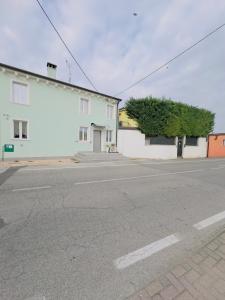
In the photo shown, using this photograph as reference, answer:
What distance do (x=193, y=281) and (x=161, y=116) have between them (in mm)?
17940

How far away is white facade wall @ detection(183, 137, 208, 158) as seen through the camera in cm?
2183

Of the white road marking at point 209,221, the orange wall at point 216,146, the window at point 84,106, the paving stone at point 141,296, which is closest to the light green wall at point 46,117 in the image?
the window at point 84,106

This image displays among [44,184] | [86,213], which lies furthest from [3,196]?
[86,213]

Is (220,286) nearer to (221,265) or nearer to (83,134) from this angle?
(221,265)

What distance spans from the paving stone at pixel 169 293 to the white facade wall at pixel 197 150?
21.4 m

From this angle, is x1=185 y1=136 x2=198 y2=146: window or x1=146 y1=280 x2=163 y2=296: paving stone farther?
x1=185 y1=136 x2=198 y2=146: window

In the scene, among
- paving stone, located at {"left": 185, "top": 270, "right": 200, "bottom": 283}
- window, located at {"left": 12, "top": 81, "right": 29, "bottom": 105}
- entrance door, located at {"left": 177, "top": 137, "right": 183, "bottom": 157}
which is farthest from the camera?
entrance door, located at {"left": 177, "top": 137, "right": 183, "bottom": 157}

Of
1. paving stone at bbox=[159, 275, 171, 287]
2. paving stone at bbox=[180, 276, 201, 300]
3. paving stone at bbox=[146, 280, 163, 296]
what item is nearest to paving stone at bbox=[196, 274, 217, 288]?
paving stone at bbox=[180, 276, 201, 300]

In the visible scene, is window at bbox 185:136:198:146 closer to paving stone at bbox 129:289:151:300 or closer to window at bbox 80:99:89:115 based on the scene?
window at bbox 80:99:89:115

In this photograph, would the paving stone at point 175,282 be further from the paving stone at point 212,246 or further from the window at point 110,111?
the window at point 110,111

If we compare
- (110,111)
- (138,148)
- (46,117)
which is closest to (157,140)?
(138,148)

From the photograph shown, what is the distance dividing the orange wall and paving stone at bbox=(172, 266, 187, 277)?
84.8 feet

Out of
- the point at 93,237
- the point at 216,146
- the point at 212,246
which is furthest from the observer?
the point at 216,146

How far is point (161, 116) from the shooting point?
1869cm
